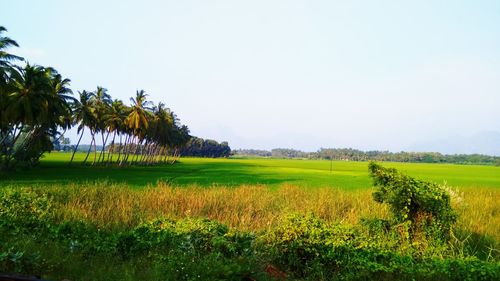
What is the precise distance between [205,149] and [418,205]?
143401 millimetres

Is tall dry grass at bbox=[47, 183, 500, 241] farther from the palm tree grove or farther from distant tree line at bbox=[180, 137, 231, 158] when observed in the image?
distant tree line at bbox=[180, 137, 231, 158]

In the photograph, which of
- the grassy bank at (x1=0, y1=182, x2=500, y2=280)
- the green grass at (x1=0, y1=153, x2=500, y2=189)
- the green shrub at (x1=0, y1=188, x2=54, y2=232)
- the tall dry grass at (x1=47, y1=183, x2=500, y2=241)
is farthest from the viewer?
the green grass at (x1=0, y1=153, x2=500, y2=189)

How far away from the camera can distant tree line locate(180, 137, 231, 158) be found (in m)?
146

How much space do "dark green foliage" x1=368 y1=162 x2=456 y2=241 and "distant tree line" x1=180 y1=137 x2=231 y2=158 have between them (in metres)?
133

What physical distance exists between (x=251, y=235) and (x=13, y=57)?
2606cm

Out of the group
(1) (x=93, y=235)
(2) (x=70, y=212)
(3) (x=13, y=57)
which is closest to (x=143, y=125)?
(3) (x=13, y=57)

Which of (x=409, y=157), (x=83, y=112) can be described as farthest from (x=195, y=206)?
(x=409, y=157)

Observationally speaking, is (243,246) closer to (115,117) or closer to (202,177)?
(202,177)

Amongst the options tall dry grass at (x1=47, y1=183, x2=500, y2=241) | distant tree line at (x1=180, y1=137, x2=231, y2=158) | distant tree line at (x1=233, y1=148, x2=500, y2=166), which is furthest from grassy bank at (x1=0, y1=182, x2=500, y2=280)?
distant tree line at (x1=233, y1=148, x2=500, y2=166)

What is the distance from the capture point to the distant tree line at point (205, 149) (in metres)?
146

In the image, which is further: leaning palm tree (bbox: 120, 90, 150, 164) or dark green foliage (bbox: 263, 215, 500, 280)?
leaning palm tree (bbox: 120, 90, 150, 164)

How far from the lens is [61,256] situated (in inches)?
249

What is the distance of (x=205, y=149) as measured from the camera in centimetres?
15125

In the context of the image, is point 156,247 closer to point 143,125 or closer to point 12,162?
point 12,162
